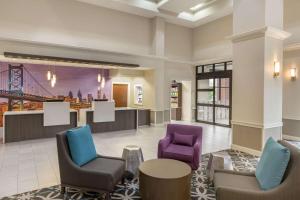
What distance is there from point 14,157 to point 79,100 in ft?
18.9

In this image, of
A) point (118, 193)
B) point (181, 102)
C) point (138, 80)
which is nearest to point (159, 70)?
point (138, 80)

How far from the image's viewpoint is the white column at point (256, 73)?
4977 mm

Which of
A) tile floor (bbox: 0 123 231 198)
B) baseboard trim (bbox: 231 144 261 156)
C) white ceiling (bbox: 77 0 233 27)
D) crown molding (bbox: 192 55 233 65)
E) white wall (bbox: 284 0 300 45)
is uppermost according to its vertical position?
white ceiling (bbox: 77 0 233 27)

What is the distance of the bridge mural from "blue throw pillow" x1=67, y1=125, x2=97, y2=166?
620cm

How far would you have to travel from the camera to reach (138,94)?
35.6 ft

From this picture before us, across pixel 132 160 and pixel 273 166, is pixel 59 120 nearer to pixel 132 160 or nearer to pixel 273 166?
pixel 132 160

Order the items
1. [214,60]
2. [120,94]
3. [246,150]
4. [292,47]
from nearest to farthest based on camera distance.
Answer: [246,150]
[292,47]
[214,60]
[120,94]

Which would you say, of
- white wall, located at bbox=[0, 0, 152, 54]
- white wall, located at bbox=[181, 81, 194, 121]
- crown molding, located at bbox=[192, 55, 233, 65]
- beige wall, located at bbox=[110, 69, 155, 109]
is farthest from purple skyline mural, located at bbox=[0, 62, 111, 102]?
crown molding, located at bbox=[192, 55, 233, 65]

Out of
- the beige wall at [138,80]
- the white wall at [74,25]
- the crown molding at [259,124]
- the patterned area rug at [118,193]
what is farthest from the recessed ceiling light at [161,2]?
the patterned area rug at [118,193]

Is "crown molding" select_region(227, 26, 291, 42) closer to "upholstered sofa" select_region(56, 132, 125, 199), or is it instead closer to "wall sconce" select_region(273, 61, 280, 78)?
"wall sconce" select_region(273, 61, 280, 78)

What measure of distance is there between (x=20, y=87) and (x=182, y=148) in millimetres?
8525

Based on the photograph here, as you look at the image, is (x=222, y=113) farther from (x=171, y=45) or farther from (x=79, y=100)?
(x=79, y=100)

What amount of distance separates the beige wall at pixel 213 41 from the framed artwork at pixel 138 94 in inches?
131

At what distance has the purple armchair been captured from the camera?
387 cm
